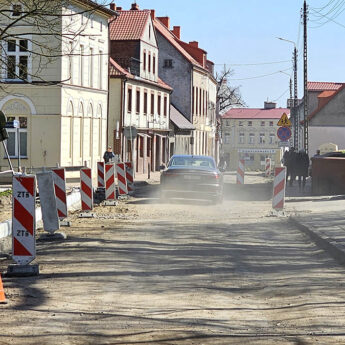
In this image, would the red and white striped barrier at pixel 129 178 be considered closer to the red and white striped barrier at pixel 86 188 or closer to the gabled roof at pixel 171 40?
the red and white striped barrier at pixel 86 188

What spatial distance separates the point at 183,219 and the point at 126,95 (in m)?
35.8

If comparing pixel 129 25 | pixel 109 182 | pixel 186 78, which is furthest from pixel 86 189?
pixel 186 78

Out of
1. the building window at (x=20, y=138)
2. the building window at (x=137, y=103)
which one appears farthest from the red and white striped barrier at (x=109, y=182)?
the building window at (x=137, y=103)

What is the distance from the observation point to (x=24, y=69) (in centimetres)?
1827

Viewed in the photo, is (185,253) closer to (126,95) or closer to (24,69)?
(24,69)

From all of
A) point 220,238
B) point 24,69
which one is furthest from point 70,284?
point 24,69

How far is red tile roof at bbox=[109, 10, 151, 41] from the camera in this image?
6203cm

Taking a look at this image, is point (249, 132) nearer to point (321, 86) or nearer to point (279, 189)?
point (321, 86)

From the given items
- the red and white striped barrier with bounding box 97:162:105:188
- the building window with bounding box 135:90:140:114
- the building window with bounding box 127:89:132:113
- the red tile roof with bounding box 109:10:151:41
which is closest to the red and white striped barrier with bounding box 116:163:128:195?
the red and white striped barrier with bounding box 97:162:105:188

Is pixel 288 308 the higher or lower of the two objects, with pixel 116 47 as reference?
lower

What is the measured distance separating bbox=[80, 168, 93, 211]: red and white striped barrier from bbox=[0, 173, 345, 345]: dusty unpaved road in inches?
121

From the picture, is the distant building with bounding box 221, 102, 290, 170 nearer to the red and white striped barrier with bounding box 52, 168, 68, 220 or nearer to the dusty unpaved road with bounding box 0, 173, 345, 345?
the red and white striped barrier with bounding box 52, 168, 68, 220

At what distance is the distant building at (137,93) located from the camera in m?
55.1

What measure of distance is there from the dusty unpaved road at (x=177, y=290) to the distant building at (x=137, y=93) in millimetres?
37565
